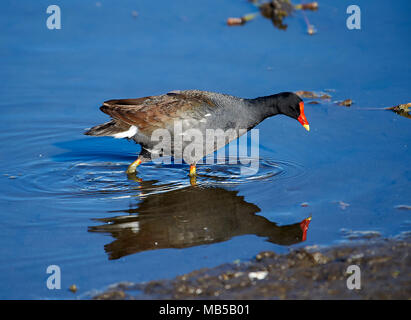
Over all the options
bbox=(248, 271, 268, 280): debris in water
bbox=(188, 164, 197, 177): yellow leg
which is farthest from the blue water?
bbox=(248, 271, 268, 280): debris in water

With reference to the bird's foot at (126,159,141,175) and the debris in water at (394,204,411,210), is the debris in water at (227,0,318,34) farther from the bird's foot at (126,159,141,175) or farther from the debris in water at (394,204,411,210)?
the debris in water at (394,204,411,210)

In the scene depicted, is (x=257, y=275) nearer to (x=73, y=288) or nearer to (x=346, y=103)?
(x=73, y=288)

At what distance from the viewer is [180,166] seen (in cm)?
657

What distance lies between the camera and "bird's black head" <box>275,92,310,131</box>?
616 centimetres

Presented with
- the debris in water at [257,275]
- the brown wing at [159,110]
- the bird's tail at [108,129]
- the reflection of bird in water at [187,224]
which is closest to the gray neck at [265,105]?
the brown wing at [159,110]

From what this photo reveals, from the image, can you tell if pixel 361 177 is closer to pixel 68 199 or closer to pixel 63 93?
pixel 68 199

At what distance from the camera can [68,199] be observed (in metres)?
5.62

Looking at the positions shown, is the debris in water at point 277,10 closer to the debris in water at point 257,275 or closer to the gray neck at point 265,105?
the gray neck at point 265,105

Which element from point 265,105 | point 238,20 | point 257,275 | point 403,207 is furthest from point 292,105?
point 238,20

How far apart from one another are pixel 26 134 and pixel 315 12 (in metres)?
5.45

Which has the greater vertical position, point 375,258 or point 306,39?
point 306,39

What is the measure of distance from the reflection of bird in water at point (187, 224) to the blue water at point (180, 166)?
2 centimetres
